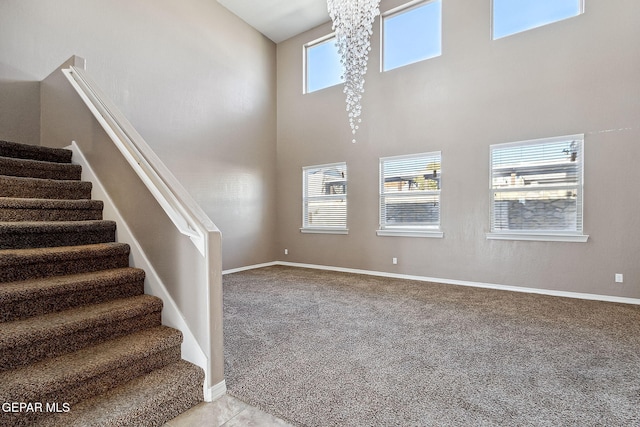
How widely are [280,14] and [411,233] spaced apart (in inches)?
184

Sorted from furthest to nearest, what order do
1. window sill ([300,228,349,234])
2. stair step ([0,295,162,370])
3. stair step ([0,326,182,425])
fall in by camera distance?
1. window sill ([300,228,349,234])
2. stair step ([0,295,162,370])
3. stair step ([0,326,182,425])

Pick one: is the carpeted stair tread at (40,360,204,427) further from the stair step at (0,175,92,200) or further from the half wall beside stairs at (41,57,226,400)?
the stair step at (0,175,92,200)

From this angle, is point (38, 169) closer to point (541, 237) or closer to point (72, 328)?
point (72, 328)

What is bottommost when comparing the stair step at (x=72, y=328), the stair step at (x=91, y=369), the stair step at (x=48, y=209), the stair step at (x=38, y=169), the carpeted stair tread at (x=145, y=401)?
Result: the carpeted stair tread at (x=145, y=401)

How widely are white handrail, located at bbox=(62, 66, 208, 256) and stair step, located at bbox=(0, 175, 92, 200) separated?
0.70 meters

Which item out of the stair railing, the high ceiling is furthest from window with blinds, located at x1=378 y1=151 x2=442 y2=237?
the stair railing

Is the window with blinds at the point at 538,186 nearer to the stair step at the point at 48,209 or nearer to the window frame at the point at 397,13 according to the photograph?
the window frame at the point at 397,13

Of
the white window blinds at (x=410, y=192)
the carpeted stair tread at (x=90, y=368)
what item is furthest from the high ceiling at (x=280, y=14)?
the carpeted stair tread at (x=90, y=368)

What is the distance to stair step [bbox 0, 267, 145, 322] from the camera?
1626mm

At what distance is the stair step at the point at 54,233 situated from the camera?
6.52 ft

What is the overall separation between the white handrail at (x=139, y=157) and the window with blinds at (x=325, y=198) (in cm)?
395

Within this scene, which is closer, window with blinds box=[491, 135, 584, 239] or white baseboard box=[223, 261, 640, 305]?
white baseboard box=[223, 261, 640, 305]

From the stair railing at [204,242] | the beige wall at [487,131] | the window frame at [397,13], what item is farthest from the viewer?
the window frame at [397,13]

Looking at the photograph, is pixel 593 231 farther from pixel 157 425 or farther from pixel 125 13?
pixel 125 13
